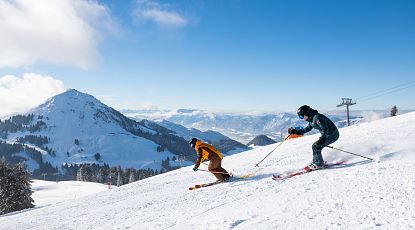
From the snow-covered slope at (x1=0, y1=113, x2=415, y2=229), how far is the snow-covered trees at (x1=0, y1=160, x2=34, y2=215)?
110 feet

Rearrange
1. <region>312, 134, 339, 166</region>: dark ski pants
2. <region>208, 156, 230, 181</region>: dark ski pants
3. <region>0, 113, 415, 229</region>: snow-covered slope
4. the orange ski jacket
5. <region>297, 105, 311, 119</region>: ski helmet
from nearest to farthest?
<region>0, 113, 415, 229</region>: snow-covered slope, <region>312, 134, 339, 166</region>: dark ski pants, <region>297, 105, 311, 119</region>: ski helmet, <region>208, 156, 230, 181</region>: dark ski pants, the orange ski jacket

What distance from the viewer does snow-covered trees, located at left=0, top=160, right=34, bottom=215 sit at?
1757 inches

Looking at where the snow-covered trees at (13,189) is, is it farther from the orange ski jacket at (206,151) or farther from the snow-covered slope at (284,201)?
the orange ski jacket at (206,151)

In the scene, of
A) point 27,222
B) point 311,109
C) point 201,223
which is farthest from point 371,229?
point 27,222

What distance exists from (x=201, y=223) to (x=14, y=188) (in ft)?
145

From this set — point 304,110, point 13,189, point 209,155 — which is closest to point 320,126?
point 304,110

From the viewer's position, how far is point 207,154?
15367mm

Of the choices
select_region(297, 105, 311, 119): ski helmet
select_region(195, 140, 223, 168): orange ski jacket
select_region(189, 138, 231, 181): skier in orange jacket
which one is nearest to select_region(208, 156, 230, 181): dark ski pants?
select_region(189, 138, 231, 181): skier in orange jacket

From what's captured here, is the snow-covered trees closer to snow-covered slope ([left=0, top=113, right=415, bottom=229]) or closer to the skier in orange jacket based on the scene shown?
snow-covered slope ([left=0, top=113, right=415, bottom=229])

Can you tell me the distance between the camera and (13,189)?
1801 inches

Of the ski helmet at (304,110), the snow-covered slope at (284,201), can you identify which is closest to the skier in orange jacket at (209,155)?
the snow-covered slope at (284,201)

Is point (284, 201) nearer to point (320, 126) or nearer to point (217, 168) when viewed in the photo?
point (320, 126)

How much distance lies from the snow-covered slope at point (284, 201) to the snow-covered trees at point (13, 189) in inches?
→ 1317

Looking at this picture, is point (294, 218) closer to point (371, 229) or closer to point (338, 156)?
point (371, 229)
